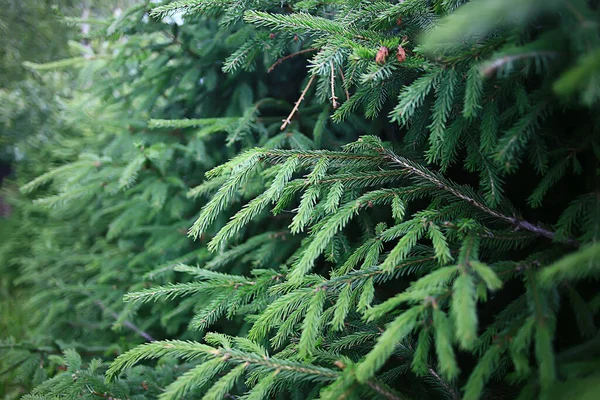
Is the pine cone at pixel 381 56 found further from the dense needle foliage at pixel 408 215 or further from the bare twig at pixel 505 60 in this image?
the bare twig at pixel 505 60

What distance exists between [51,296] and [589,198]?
3.32m

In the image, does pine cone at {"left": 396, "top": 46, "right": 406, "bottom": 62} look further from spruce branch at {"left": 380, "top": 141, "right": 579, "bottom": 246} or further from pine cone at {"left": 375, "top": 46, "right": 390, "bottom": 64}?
spruce branch at {"left": 380, "top": 141, "right": 579, "bottom": 246}

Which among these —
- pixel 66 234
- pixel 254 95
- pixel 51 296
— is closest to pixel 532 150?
pixel 254 95

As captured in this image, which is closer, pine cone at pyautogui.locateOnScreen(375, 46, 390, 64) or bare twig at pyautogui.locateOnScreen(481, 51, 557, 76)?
bare twig at pyautogui.locateOnScreen(481, 51, 557, 76)

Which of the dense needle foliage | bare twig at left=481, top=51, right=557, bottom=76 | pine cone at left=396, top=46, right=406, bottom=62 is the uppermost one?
pine cone at left=396, top=46, right=406, bottom=62

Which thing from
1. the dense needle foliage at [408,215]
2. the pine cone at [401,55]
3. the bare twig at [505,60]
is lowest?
the dense needle foliage at [408,215]

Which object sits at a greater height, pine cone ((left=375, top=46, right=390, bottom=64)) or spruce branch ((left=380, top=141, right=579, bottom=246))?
pine cone ((left=375, top=46, right=390, bottom=64))

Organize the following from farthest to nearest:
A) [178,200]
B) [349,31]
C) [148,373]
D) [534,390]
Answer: [178,200]
[148,373]
[349,31]
[534,390]

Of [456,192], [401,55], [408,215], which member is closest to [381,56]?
[401,55]

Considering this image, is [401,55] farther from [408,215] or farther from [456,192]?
[408,215]

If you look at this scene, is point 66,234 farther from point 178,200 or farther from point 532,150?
point 532,150

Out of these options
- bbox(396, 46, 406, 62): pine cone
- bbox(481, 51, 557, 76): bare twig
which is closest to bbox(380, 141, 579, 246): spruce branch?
bbox(396, 46, 406, 62): pine cone

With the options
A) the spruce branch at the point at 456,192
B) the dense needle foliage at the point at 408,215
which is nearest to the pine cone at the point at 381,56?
the dense needle foliage at the point at 408,215

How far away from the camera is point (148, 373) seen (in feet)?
5.16
